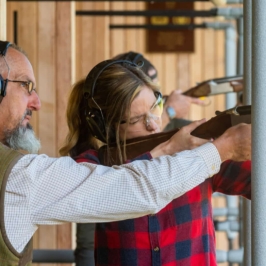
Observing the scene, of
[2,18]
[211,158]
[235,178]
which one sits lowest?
[235,178]

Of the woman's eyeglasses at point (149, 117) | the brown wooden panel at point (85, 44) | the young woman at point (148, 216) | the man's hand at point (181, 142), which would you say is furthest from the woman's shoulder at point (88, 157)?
the brown wooden panel at point (85, 44)

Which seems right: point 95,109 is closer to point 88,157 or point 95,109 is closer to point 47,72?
point 88,157

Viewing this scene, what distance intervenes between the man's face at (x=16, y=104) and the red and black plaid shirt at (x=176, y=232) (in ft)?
1.19

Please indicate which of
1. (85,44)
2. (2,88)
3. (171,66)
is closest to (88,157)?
(2,88)

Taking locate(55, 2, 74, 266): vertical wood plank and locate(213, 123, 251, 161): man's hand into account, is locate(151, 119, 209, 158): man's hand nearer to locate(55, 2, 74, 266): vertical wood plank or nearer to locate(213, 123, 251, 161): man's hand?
locate(213, 123, 251, 161): man's hand

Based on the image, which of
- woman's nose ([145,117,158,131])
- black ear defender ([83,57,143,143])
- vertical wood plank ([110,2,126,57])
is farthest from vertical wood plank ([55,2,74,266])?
vertical wood plank ([110,2,126,57])

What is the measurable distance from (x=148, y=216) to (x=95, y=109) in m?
0.40

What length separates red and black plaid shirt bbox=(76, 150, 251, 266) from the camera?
2.19m

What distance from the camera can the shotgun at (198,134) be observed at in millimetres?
2004

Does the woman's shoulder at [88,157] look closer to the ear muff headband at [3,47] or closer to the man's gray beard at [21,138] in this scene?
the man's gray beard at [21,138]

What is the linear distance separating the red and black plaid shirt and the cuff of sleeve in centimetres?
43

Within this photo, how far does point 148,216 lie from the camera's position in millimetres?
2199

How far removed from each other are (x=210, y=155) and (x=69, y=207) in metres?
0.35

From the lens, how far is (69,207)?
1.74m
